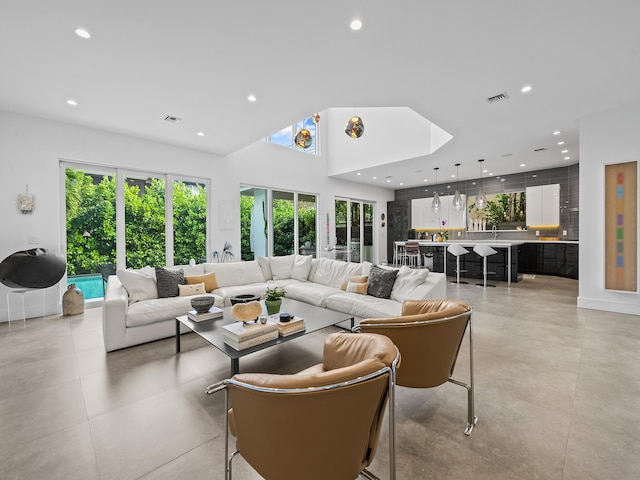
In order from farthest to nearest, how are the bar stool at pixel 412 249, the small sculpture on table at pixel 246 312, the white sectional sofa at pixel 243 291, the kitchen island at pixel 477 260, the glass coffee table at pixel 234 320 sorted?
the bar stool at pixel 412 249 < the kitchen island at pixel 477 260 < the white sectional sofa at pixel 243 291 < the small sculpture on table at pixel 246 312 < the glass coffee table at pixel 234 320

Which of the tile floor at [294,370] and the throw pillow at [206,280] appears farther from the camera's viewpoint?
the throw pillow at [206,280]

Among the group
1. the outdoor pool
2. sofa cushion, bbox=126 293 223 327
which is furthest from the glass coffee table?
the outdoor pool

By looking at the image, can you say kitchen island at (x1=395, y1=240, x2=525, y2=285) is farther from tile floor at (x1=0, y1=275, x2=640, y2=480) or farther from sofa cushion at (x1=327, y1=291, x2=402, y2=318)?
sofa cushion at (x1=327, y1=291, x2=402, y2=318)

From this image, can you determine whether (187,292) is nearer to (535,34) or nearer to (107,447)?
(107,447)

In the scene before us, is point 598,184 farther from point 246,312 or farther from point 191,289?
point 191,289

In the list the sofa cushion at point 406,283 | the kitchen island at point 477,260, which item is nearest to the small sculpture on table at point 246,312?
the sofa cushion at point 406,283

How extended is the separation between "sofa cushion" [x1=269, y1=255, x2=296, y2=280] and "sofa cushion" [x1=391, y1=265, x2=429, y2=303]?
2286 mm

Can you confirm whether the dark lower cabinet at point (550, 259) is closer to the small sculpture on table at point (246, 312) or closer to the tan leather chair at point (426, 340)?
the tan leather chair at point (426, 340)

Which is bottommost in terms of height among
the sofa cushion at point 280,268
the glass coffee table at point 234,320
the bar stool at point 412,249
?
the glass coffee table at point 234,320

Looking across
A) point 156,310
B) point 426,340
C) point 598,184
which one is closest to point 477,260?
point 598,184

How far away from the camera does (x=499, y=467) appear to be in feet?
5.04

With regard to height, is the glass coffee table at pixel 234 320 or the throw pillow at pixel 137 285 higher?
the throw pillow at pixel 137 285

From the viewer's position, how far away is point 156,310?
3350 mm

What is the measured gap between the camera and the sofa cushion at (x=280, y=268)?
17.4 feet
